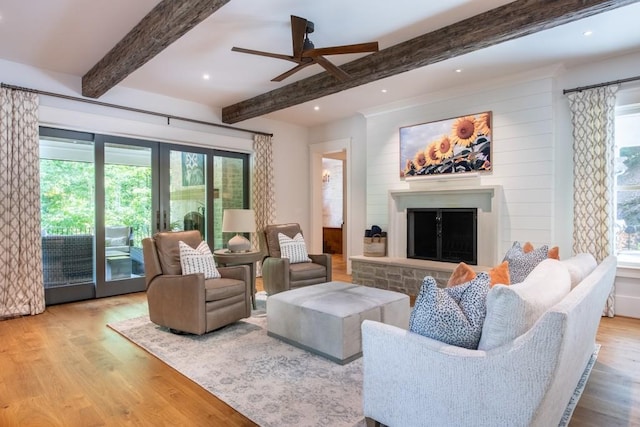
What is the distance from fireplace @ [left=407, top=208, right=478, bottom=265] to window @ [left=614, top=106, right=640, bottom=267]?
149 cm

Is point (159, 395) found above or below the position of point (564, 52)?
below

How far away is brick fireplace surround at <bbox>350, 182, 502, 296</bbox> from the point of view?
4.58 m

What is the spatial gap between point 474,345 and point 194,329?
244 cm

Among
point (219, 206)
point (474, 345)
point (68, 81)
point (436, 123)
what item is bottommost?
point (474, 345)

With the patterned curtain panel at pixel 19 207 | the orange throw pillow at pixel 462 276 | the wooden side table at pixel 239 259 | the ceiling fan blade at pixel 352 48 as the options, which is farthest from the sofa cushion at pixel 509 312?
the patterned curtain panel at pixel 19 207

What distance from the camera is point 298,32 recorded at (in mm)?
3033

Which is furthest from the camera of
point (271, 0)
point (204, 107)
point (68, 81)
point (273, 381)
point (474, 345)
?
point (204, 107)

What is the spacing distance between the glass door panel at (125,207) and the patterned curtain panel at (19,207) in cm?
80

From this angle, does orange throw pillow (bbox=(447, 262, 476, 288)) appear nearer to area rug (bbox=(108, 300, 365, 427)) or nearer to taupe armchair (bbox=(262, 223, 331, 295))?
area rug (bbox=(108, 300, 365, 427))

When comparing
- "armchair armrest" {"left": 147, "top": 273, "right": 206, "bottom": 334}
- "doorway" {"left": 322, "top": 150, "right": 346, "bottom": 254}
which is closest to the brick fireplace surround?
"armchair armrest" {"left": 147, "top": 273, "right": 206, "bottom": 334}

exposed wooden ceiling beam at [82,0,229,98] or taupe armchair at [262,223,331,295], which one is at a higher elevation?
exposed wooden ceiling beam at [82,0,229,98]

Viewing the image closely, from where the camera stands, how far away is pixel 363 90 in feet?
16.3

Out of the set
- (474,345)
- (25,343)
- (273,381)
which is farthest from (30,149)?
(474,345)

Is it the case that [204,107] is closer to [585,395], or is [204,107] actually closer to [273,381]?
[273,381]
